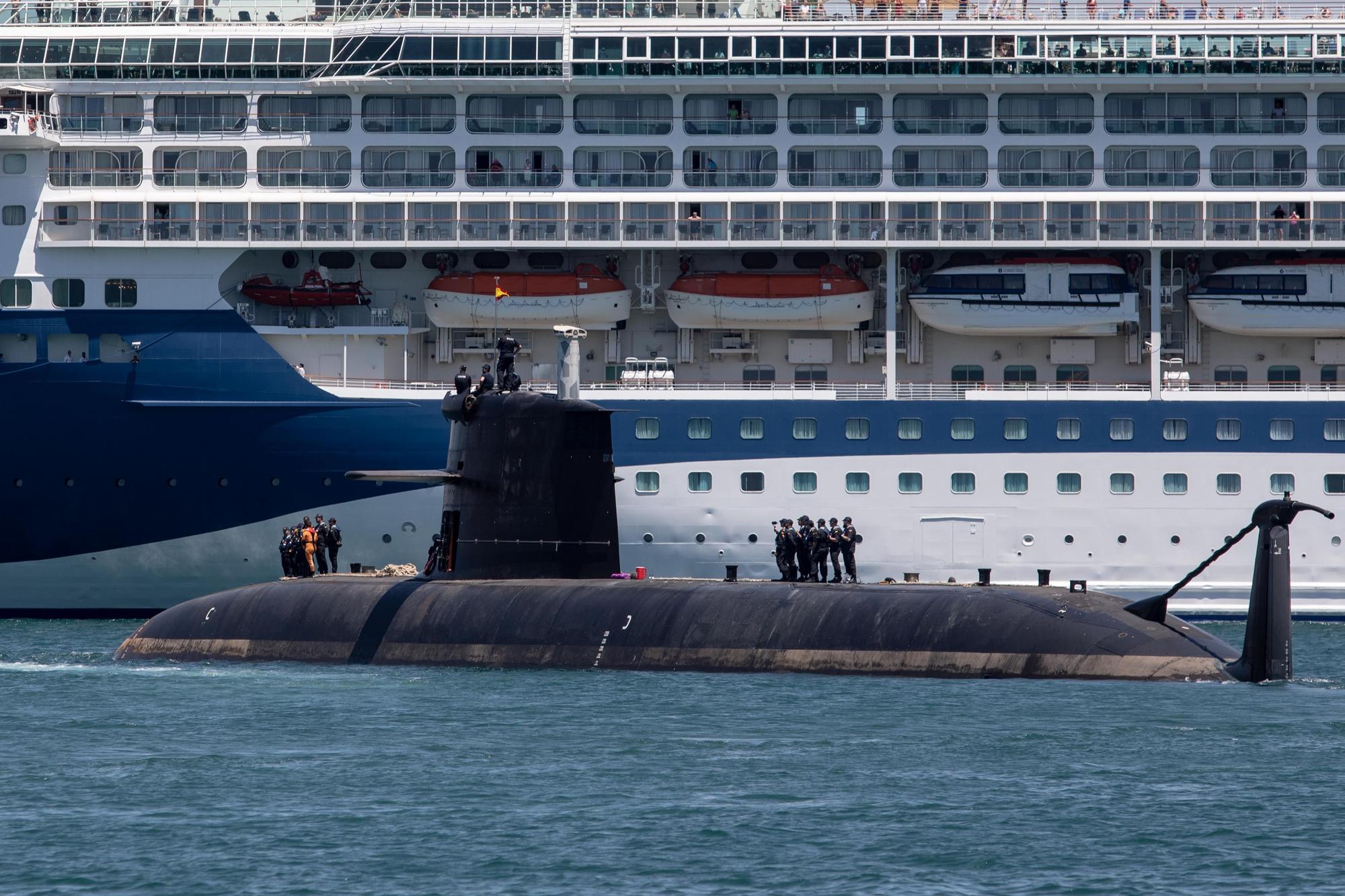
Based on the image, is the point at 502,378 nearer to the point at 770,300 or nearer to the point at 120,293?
the point at 770,300

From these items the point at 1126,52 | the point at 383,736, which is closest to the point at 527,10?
the point at 1126,52

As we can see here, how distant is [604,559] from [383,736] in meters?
6.55

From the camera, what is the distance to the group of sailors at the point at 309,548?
30406 mm

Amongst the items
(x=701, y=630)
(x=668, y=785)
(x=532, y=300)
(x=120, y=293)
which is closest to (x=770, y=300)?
(x=532, y=300)

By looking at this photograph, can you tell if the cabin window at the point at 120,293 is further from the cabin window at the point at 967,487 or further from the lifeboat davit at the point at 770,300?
the cabin window at the point at 967,487

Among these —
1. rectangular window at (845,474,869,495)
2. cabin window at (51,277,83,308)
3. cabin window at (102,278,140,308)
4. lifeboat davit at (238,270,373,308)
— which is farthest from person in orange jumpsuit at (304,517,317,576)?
rectangular window at (845,474,869,495)

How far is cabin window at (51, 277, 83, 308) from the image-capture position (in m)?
36.2

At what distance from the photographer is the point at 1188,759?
1834cm

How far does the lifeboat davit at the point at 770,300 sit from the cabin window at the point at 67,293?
1095 cm

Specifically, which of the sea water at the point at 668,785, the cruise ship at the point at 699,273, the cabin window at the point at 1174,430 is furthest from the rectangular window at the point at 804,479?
the sea water at the point at 668,785

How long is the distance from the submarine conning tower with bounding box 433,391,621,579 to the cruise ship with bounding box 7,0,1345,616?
27.4 ft

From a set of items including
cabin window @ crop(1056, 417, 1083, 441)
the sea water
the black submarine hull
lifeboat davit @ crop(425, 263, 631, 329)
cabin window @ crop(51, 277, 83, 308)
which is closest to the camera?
the sea water

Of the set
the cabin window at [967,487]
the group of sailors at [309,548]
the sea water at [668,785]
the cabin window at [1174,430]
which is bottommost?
the sea water at [668,785]

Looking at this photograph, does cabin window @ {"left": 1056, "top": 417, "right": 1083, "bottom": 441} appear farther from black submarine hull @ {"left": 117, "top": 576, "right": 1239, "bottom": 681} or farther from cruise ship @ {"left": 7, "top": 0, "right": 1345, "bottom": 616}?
black submarine hull @ {"left": 117, "top": 576, "right": 1239, "bottom": 681}
